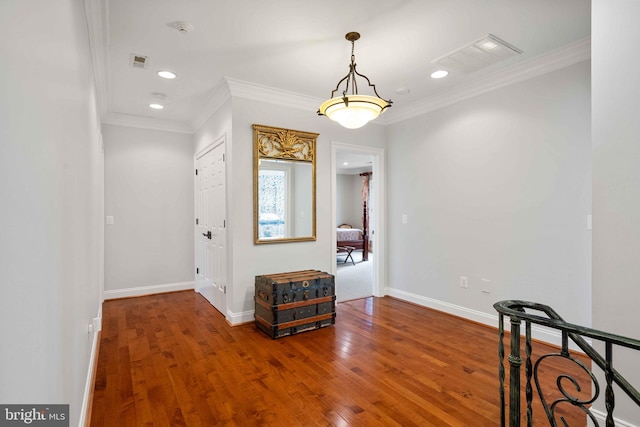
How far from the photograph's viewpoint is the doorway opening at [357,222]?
16.1 feet

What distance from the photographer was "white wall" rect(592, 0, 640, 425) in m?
1.70

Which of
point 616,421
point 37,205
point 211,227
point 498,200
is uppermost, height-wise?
point 498,200

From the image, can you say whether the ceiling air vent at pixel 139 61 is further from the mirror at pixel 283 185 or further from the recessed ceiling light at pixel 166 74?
the mirror at pixel 283 185

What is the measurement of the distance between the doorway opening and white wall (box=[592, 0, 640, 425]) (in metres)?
2.84

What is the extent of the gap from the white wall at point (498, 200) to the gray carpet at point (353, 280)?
64 cm

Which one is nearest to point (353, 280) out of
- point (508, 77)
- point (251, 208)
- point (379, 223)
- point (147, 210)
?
point (379, 223)

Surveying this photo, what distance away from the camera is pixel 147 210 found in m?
5.06

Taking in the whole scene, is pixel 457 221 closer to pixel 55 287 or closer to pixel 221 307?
pixel 221 307

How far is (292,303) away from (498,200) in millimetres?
2513

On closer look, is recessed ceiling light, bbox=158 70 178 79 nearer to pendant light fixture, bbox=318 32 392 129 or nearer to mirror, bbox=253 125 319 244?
mirror, bbox=253 125 319 244

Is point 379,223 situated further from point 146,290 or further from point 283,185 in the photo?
point 146,290

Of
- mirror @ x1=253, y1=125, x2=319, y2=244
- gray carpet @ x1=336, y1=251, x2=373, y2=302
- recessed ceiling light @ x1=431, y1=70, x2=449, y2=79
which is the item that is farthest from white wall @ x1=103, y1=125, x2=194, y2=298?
recessed ceiling light @ x1=431, y1=70, x2=449, y2=79

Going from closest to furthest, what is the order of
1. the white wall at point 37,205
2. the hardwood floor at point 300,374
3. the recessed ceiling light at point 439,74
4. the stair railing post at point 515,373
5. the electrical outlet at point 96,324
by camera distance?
the white wall at point 37,205 → the stair railing post at point 515,373 → the hardwood floor at point 300,374 → the electrical outlet at point 96,324 → the recessed ceiling light at point 439,74

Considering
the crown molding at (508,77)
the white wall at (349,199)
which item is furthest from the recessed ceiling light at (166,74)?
the white wall at (349,199)
